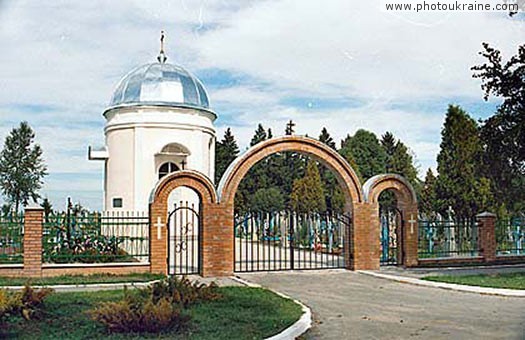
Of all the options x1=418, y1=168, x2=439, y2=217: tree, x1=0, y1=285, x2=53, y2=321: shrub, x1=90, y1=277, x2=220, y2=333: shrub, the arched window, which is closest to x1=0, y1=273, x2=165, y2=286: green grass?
x1=0, y1=285, x2=53, y2=321: shrub

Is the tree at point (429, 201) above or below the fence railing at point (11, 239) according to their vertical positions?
above

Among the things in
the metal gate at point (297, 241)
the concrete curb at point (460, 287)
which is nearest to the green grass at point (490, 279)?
the concrete curb at point (460, 287)

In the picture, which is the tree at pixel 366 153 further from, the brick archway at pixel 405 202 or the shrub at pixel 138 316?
the shrub at pixel 138 316

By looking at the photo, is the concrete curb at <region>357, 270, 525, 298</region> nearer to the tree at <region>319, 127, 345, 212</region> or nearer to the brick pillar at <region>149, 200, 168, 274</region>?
the brick pillar at <region>149, 200, 168, 274</region>

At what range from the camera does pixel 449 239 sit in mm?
19625

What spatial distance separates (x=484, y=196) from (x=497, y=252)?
5.53m

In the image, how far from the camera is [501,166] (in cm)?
1659

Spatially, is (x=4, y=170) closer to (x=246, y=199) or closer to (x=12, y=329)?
(x=246, y=199)

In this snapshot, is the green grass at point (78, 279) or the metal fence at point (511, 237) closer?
the green grass at point (78, 279)

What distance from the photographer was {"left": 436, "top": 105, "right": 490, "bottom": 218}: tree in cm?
2511

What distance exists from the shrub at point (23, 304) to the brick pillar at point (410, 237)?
1094 cm

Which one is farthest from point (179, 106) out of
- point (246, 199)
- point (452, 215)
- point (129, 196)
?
point (246, 199)

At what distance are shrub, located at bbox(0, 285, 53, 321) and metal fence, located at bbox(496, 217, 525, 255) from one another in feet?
A: 49.5

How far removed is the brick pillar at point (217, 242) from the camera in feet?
52.1
